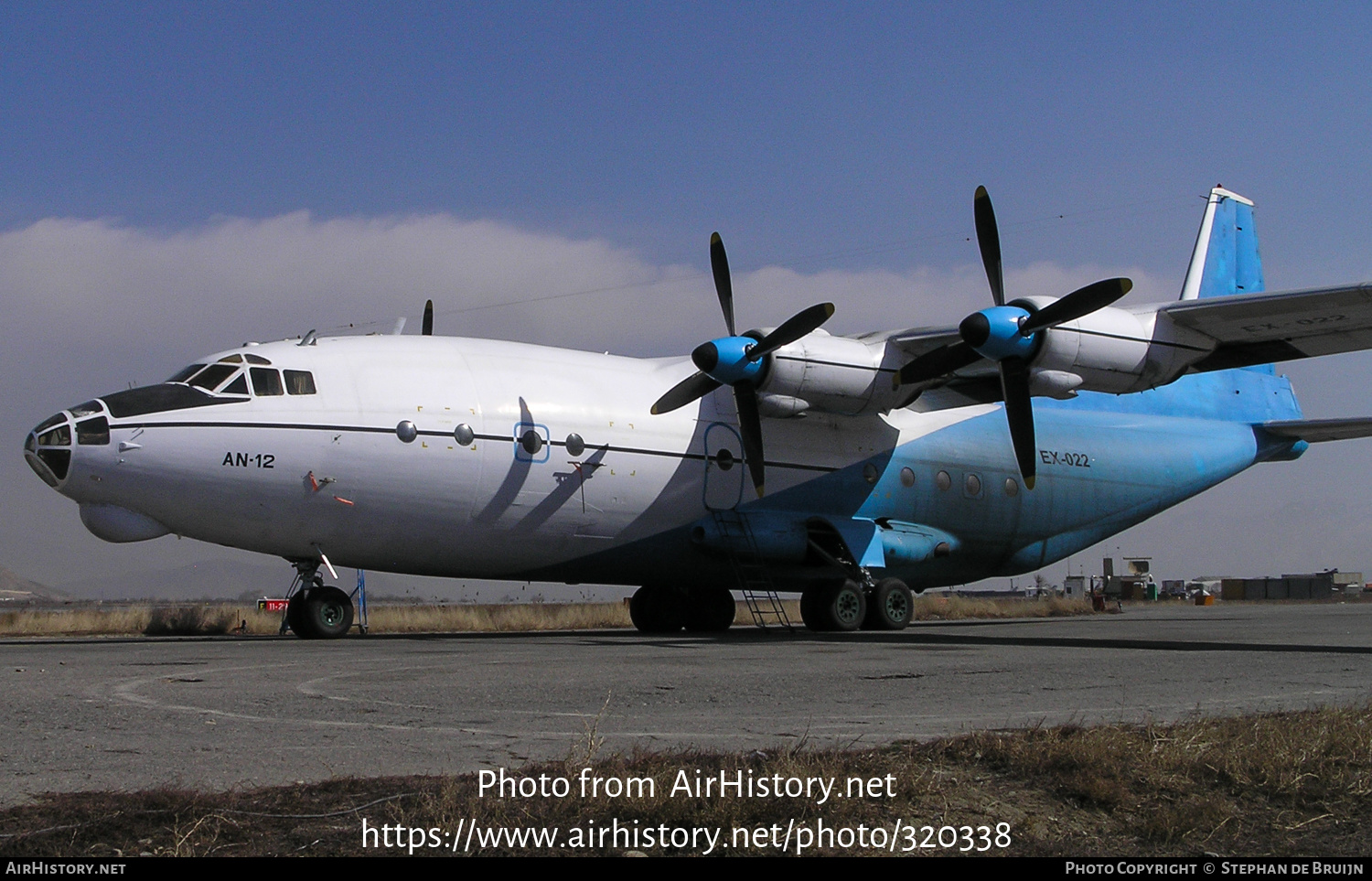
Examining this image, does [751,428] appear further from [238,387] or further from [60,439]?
[60,439]

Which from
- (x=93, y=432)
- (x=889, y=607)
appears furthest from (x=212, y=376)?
(x=889, y=607)

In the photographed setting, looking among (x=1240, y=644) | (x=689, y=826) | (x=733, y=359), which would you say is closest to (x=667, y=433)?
(x=733, y=359)

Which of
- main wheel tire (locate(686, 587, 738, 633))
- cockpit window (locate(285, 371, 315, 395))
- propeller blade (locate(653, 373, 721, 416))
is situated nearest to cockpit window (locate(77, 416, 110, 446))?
cockpit window (locate(285, 371, 315, 395))

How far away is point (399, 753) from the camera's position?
6.37 m

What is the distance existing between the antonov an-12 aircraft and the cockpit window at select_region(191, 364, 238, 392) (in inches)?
1.2

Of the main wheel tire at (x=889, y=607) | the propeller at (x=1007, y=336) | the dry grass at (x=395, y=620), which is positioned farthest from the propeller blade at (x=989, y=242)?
the dry grass at (x=395, y=620)

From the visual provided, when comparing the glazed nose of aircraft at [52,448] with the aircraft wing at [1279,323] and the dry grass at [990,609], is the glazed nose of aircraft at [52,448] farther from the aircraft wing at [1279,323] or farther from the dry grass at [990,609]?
the dry grass at [990,609]

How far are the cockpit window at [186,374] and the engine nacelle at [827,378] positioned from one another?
8953 mm

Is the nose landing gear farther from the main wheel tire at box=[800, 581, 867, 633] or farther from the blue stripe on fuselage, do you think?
the main wheel tire at box=[800, 581, 867, 633]

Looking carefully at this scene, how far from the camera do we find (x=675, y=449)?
66.7 feet

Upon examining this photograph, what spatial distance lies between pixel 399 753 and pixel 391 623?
23511mm

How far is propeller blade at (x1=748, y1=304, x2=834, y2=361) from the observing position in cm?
1877

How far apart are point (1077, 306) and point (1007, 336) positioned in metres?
1.11

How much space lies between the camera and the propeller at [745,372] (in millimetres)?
18875
